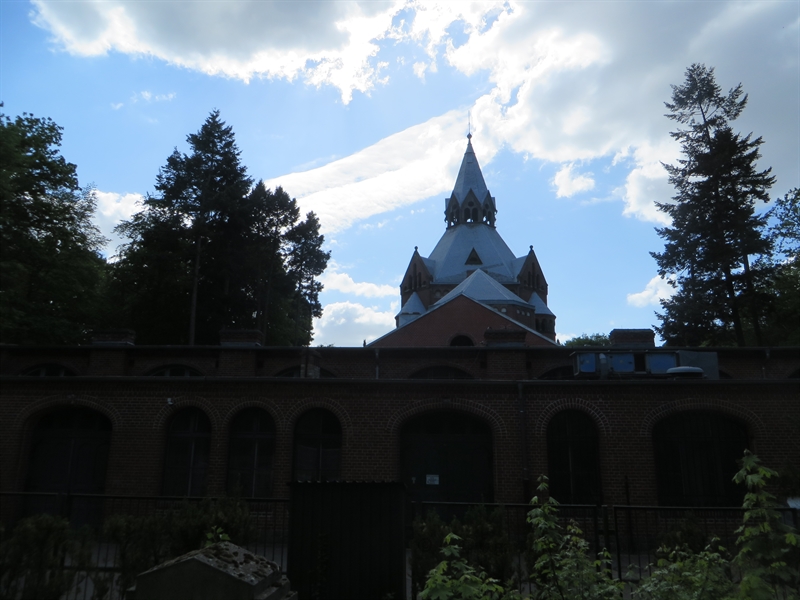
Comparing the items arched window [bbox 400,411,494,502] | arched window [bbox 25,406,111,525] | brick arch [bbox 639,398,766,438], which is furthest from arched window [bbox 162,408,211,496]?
brick arch [bbox 639,398,766,438]

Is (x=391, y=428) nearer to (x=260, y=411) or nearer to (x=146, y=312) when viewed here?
(x=260, y=411)

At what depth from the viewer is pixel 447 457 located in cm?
1684

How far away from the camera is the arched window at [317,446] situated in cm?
1670

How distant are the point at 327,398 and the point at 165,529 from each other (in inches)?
356

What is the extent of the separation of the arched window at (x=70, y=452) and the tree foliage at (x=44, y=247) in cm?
1012

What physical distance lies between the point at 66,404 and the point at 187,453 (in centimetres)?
372

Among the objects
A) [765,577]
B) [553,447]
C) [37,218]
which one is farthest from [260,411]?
[37,218]

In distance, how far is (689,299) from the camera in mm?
31547

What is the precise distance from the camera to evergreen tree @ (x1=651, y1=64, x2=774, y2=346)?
101 ft

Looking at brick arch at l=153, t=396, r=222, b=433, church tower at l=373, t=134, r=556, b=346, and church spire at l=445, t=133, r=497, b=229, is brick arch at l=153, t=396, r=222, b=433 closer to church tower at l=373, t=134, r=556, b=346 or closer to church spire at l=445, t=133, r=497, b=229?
church tower at l=373, t=134, r=556, b=346

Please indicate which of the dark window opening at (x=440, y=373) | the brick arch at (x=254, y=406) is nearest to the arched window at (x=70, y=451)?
the brick arch at (x=254, y=406)

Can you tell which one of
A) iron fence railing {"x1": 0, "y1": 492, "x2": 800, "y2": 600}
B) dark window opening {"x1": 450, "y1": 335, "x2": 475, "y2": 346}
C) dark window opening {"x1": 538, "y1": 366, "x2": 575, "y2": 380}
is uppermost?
dark window opening {"x1": 450, "y1": 335, "x2": 475, "y2": 346}

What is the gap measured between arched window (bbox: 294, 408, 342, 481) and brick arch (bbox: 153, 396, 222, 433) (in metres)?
2.20

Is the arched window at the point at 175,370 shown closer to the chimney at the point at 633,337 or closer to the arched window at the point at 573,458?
the arched window at the point at 573,458
